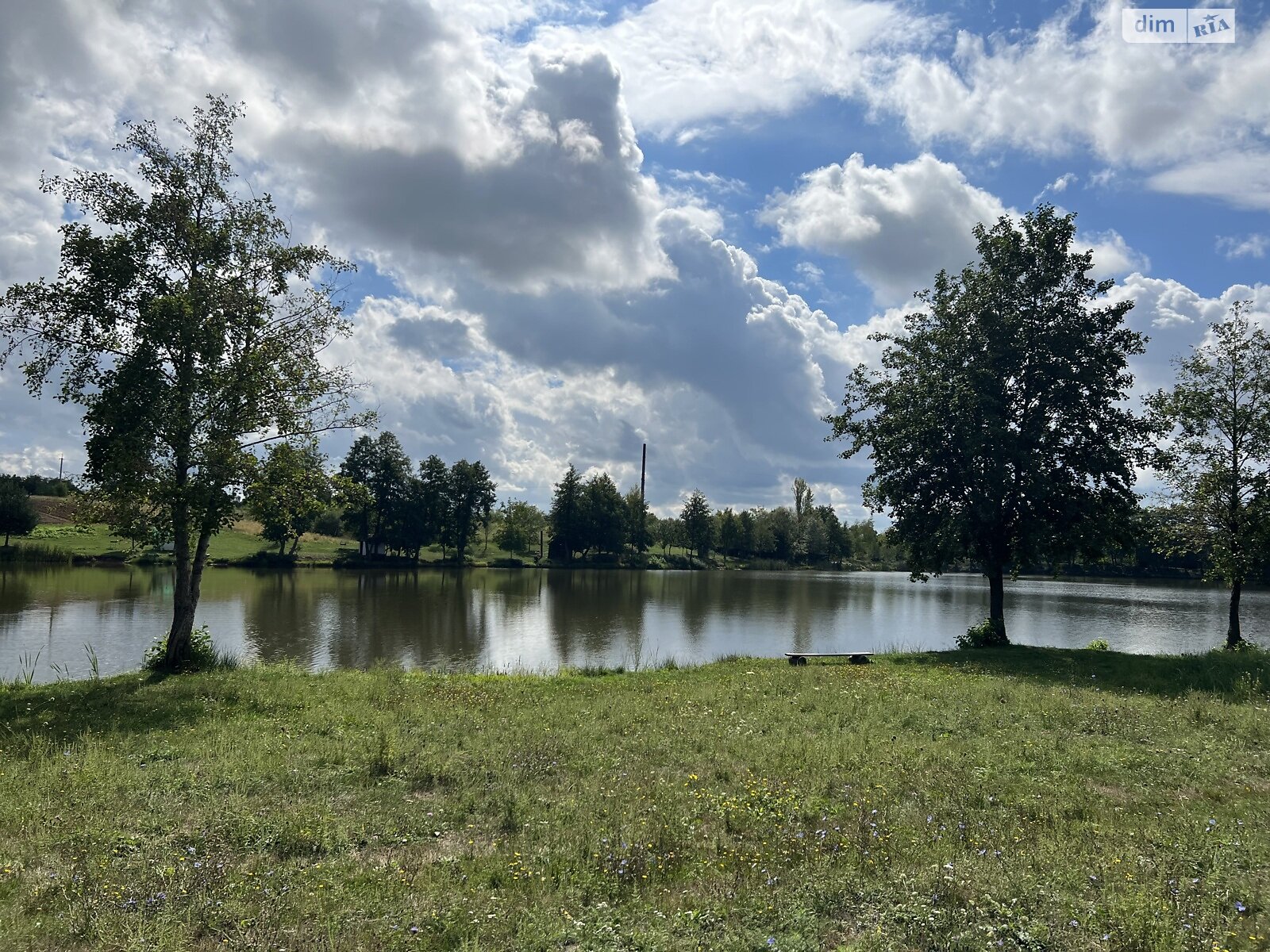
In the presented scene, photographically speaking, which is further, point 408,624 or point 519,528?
point 519,528

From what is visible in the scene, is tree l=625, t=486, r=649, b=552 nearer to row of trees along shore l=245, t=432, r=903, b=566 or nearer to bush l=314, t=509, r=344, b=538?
row of trees along shore l=245, t=432, r=903, b=566

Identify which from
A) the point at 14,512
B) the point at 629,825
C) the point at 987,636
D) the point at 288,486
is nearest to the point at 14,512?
the point at 14,512

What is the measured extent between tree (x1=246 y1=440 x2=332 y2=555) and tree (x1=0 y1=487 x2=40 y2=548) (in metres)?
75.6

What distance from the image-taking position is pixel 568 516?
114m

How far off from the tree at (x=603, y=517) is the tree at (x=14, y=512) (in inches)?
2704

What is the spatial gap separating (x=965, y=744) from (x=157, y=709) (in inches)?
536

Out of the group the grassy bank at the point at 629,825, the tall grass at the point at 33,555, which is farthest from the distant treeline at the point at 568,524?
the grassy bank at the point at 629,825

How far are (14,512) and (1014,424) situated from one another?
90.7 m

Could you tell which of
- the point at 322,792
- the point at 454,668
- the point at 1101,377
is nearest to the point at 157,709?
the point at 322,792

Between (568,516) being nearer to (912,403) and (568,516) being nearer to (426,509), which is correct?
(426,509)

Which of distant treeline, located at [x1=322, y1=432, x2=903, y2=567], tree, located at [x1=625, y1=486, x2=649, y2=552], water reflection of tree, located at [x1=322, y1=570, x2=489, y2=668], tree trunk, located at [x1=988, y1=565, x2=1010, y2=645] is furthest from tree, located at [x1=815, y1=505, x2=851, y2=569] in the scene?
tree trunk, located at [x1=988, y1=565, x2=1010, y2=645]

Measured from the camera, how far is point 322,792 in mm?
8289

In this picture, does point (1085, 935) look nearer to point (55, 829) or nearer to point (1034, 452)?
point (55, 829)

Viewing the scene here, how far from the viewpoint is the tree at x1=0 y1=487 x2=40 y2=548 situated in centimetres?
7247
